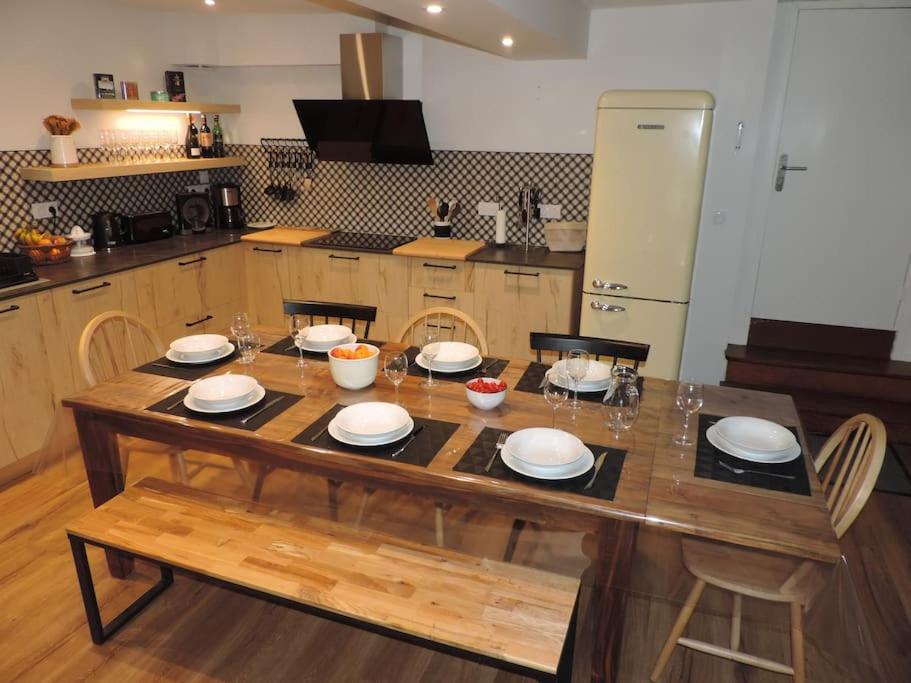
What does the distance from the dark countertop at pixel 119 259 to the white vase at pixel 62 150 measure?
0.55 metres

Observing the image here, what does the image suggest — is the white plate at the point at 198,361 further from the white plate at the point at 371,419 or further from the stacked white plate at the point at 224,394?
the white plate at the point at 371,419

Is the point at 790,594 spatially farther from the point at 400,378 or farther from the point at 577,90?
the point at 577,90

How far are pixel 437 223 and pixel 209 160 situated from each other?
166 cm

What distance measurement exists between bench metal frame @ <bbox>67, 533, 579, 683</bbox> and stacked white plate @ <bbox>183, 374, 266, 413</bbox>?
1.57ft

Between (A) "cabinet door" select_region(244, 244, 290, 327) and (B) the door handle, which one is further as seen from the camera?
(A) "cabinet door" select_region(244, 244, 290, 327)

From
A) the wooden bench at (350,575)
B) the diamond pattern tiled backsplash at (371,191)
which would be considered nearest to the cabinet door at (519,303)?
the diamond pattern tiled backsplash at (371,191)

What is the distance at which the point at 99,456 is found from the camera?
231 cm

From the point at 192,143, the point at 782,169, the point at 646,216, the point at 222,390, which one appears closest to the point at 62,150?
the point at 192,143

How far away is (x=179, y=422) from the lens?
2051 mm

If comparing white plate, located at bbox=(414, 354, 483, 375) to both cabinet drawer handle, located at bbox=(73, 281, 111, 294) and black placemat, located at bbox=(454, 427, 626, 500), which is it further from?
cabinet drawer handle, located at bbox=(73, 281, 111, 294)

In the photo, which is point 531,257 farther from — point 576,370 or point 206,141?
point 206,141

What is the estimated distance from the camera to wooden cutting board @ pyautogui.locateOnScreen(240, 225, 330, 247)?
14.8ft

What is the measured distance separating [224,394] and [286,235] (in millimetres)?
2732

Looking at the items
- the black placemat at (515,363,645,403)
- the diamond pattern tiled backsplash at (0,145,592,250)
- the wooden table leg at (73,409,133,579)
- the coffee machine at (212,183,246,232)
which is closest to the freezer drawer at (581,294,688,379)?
the diamond pattern tiled backsplash at (0,145,592,250)
